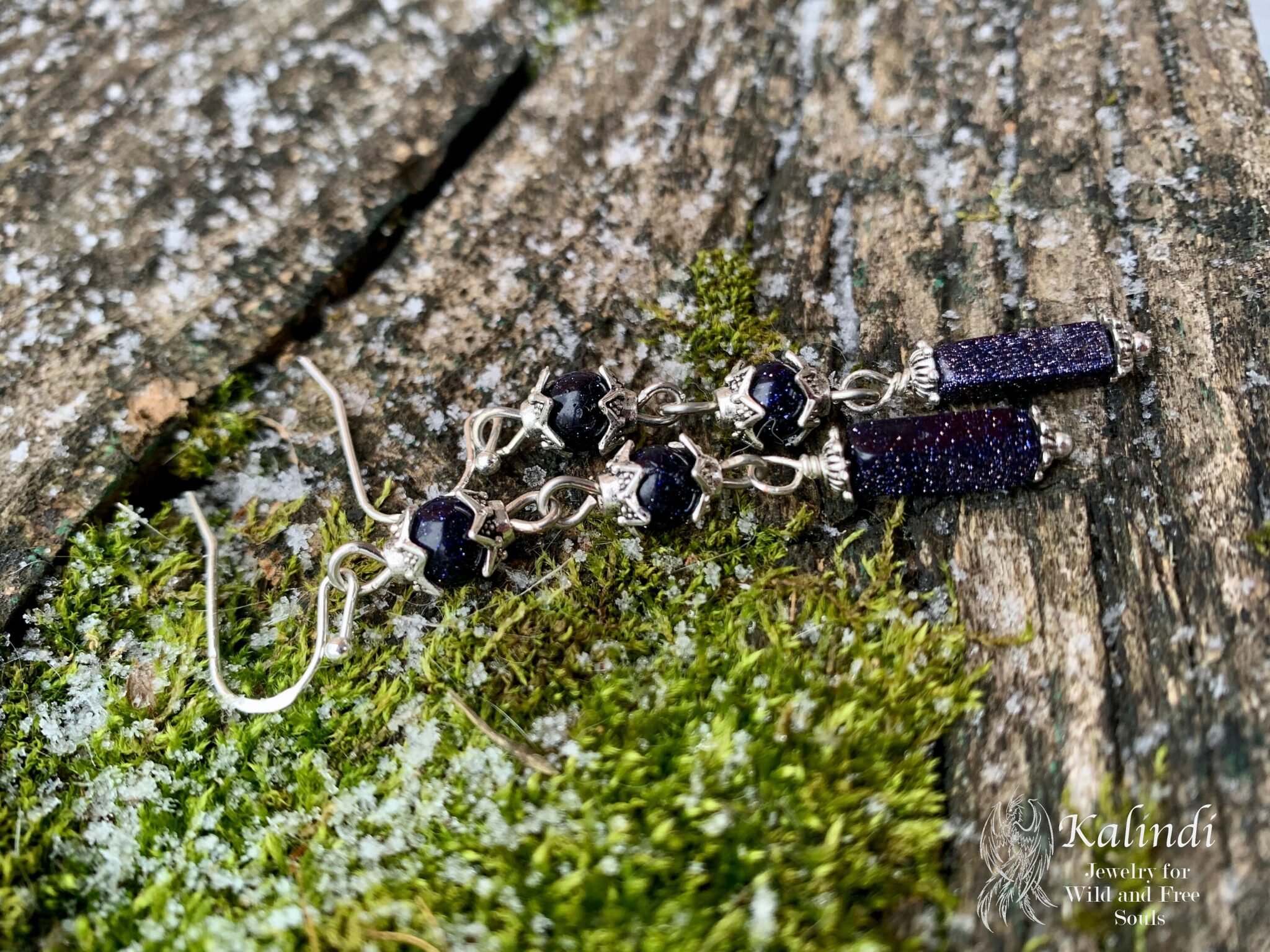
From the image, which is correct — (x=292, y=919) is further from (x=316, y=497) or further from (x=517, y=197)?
(x=517, y=197)

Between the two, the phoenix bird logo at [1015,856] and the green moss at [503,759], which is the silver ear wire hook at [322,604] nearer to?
the green moss at [503,759]

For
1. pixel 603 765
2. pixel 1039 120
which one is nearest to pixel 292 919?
pixel 603 765

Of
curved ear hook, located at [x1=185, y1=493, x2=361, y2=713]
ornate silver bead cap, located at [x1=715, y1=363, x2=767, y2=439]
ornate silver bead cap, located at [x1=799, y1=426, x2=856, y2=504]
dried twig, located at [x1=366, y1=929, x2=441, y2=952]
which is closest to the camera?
dried twig, located at [x1=366, y1=929, x2=441, y2=952]

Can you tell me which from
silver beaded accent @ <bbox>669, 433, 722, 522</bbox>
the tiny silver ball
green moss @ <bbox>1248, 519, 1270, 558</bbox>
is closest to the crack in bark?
silver beaded accent @ <bbox>669, 433, 722, 522</bbox>

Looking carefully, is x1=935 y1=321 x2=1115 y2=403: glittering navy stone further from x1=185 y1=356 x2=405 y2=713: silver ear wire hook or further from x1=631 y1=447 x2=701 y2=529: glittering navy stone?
x1=185 y1=356 x2=405 y2=713: silver ear wire hook

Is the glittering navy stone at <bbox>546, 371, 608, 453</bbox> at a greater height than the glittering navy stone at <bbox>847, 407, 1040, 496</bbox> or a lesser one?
greater

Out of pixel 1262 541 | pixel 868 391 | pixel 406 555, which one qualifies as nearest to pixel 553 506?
pixel 406 555
